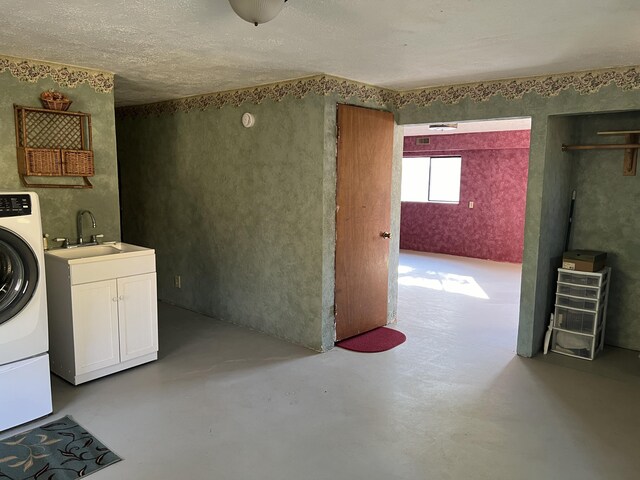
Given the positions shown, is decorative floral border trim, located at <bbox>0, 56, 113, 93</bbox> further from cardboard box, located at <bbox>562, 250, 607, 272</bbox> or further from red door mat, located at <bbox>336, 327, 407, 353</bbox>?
cardboard box, located at <bbox>562, 250, 607, 272</bbox>

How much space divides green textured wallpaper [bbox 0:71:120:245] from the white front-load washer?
863mm

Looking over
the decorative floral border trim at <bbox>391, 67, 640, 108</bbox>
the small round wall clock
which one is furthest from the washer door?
the decorative floral border trim at <bbox>391, 67, 640, 108</bbox>

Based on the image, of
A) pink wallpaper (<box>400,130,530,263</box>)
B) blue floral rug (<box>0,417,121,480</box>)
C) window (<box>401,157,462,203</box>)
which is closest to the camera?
blue floral rug (<box>0,417,121,480</box>)

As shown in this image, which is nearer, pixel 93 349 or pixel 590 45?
pixel 590 45

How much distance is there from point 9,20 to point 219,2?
1185 mm

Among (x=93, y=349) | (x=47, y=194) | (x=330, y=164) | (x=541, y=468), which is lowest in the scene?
(x=541, y=468)

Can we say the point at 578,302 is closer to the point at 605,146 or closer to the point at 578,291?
the point at 578,291

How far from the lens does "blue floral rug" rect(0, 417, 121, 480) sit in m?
2.34

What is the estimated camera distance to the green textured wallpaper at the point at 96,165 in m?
3.33

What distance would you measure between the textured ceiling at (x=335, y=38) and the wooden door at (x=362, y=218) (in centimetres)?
49

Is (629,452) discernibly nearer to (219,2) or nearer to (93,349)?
(219,2)

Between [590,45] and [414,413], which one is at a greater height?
[590,45]

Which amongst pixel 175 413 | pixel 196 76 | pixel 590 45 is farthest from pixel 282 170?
pixel 590 45

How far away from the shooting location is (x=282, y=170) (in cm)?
409
